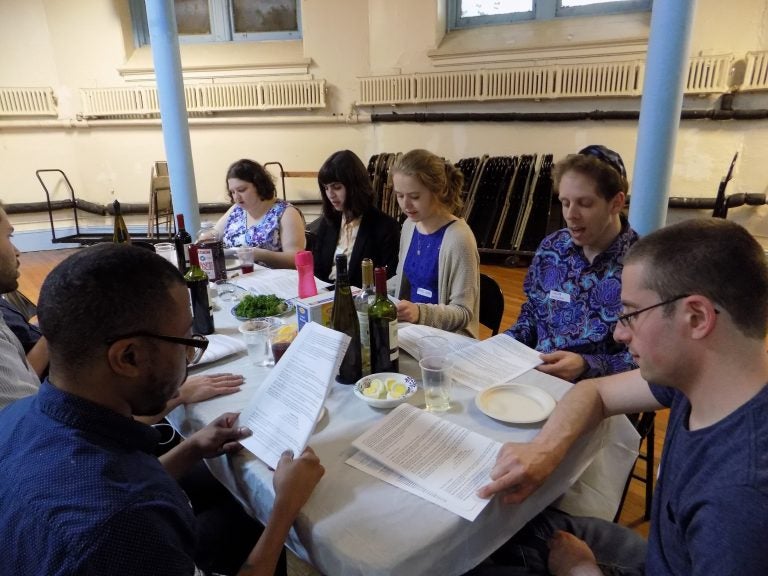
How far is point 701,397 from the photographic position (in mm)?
825

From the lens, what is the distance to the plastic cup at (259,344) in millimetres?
1426

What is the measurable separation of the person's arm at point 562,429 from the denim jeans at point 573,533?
220 millimetres

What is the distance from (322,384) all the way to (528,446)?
43 cm

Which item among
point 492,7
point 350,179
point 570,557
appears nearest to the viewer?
point 570,557

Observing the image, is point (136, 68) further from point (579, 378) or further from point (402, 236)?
point (579, 378)

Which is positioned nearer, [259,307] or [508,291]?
[259,307]

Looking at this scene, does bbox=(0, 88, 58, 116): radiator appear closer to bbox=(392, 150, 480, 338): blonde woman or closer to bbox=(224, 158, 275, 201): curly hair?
bbox=(224, 158, 275, 201): curly hair

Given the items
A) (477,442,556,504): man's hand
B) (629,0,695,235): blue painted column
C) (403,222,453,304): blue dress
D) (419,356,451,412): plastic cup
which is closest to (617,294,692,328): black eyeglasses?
(477,442,556,504): man's hand

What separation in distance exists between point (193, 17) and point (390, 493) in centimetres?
651

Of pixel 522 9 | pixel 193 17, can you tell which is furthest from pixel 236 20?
pixel 522 9

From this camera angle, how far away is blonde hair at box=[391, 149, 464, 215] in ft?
6.60

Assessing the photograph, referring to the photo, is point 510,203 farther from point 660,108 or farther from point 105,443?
point 105,443

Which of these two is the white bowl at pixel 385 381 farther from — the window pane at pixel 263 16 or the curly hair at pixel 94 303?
the window pane at pixel 263 16

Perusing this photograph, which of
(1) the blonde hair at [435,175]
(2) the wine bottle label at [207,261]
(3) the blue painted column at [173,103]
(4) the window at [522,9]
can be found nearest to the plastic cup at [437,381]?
(1) the blonde hair at [435,175]
